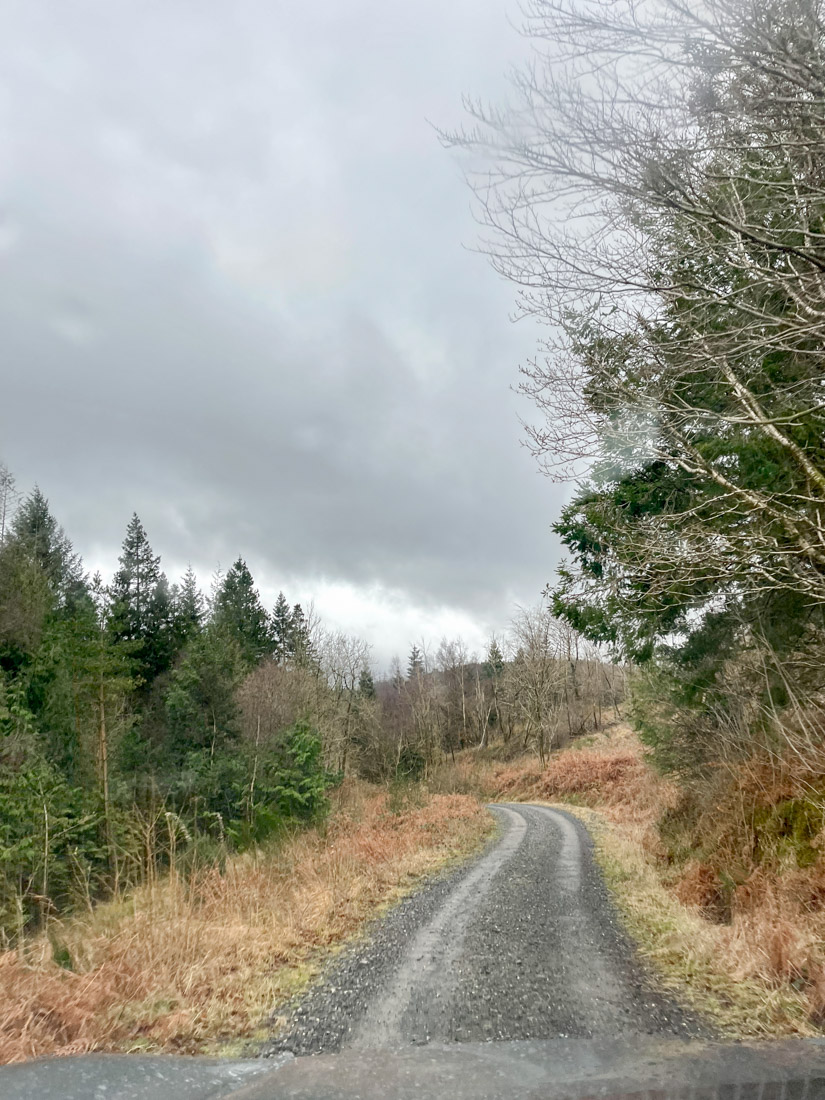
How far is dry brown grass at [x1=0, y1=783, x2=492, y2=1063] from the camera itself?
165 inches

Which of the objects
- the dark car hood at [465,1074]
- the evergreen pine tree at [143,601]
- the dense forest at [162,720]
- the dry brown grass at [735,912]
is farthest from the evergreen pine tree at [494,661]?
the dark car hood at [465,1074]

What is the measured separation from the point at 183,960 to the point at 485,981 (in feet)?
7.95

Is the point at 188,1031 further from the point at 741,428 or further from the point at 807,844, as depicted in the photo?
the point at 741,428

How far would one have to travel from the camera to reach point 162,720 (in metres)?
32.8

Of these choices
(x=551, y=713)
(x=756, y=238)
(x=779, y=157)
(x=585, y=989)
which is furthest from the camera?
(x=551, y=713)

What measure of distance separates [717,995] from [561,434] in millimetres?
4890

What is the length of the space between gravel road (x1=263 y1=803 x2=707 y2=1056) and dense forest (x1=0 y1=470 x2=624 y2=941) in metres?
2.31

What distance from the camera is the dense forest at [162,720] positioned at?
1533cm

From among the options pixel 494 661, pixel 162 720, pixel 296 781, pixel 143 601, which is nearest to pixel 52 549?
pixel 143 601

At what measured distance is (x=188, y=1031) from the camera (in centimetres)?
441

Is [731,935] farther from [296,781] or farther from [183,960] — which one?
[296,781]

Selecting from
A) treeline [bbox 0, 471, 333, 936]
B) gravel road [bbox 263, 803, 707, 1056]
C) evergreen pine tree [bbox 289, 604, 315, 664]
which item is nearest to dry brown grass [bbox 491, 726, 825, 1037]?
gravel road [bbox 263, 803, 707, 1056]

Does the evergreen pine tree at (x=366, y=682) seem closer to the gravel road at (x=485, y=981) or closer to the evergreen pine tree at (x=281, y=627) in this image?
the evergreen pine tree at (x=281, y=627)

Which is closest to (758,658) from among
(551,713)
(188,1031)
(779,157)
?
(779,157)
